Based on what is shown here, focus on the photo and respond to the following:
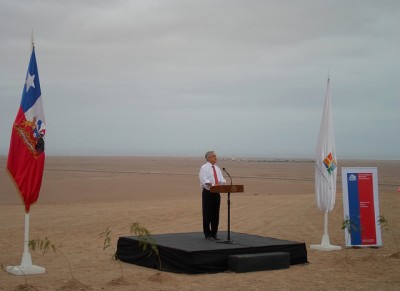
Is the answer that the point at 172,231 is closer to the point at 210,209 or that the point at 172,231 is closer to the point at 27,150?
the point at 210,209

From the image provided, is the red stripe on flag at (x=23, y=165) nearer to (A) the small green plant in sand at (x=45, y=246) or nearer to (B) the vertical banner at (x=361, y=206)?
(A) the small green plant in sand at (x=45, y=246)

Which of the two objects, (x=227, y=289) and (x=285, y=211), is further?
(x=285, y=211)

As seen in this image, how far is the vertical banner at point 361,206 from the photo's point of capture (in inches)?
497

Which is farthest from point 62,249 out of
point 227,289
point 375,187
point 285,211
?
point 285,211

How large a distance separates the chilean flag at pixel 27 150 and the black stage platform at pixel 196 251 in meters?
2.13

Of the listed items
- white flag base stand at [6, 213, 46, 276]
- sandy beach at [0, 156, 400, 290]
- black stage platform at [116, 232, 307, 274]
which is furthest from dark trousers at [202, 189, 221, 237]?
white flag base stand at [6, 213, 46, 276]

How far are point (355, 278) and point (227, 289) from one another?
87.0 inches

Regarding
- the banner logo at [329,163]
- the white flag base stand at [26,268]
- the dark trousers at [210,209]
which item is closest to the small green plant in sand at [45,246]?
the white flag base stand at [26,268]

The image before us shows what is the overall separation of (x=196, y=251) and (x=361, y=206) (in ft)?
15.9

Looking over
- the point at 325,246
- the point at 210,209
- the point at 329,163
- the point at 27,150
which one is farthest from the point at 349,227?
the point at 27,150

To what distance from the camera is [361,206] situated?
1277 centimetres

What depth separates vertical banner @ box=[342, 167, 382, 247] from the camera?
12.6 meters

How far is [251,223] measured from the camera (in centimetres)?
1648

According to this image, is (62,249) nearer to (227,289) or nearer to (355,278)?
(227,289)
